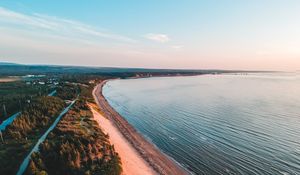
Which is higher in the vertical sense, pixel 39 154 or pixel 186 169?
pixel 39 154

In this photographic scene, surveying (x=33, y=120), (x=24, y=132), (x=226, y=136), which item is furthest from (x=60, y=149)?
(x=226, y=136)

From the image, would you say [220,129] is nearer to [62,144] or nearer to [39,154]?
[62,144]

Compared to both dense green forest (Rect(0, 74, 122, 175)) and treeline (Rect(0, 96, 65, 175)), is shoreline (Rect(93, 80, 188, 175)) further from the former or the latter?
treeline (Rect(0, 96, 65, 175))

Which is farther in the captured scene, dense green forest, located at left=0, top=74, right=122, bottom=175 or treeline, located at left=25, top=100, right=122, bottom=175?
dense green forest, located at left=0, top=74, right=122, bottom=175

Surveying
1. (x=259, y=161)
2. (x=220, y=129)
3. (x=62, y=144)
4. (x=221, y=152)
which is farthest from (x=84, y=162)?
(x=220, y=129)

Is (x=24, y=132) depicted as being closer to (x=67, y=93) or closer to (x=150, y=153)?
(x=150, y=153)

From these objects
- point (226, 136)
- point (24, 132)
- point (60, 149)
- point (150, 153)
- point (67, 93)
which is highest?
point (60, 149)

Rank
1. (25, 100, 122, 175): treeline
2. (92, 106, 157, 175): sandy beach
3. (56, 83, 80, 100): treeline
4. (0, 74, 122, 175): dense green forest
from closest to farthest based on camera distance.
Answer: (25, 100, 122, 175): treeline → (0, 74, 122, 175): dense green forest → (92, 106, 157, 175): sandy beach → (56, 83, 80, 100): treeline

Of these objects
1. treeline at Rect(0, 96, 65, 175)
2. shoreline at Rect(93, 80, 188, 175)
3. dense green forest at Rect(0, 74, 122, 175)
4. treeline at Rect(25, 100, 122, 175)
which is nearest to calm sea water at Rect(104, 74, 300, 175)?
shoreline at Rect(93, 80, 188, 175)

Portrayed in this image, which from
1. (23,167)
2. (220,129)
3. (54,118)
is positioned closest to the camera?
(23,167)
